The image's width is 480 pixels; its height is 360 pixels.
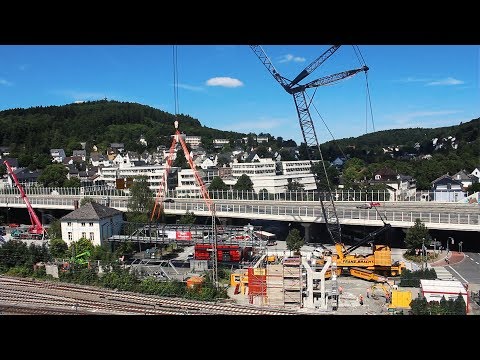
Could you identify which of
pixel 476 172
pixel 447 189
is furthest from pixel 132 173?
pixel 476 172

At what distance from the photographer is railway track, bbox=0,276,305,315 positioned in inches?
202

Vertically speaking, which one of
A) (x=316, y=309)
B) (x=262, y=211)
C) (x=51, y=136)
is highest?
(x=51, y=136)

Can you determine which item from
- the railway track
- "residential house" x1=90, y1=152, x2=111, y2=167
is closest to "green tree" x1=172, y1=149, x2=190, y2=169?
"residential house" x1=90, y1=152, x2=111, y2=167

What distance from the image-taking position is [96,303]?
554 centimetres

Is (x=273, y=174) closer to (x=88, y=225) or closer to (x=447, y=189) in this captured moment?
(x=447, y=189)

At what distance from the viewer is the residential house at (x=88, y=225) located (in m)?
9.42

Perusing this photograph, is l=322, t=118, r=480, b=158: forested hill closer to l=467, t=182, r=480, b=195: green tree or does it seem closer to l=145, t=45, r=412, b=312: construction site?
l=467, t=182, r=480, b=195: green tree

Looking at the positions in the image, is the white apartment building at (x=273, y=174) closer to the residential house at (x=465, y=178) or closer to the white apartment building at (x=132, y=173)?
the white apartment building at (x=132, y=173)

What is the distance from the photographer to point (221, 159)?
82.9 feet

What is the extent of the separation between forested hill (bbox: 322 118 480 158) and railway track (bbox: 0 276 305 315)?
15091 millimetres
